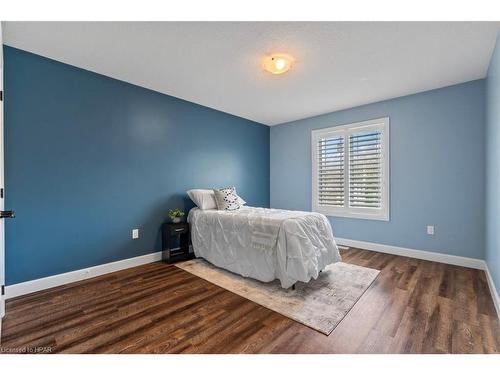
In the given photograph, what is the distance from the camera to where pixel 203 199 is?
11.5 feet

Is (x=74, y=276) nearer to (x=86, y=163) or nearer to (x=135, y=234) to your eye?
(x=135, y=234)

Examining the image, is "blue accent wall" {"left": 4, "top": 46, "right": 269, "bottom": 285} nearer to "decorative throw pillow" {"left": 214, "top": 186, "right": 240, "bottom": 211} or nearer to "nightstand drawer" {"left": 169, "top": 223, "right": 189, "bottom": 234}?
"nightstand drawer" {"left": 169, "top": 223, "right": 189, "bottom": 234}

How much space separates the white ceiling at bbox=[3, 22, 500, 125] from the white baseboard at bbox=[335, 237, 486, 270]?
232 centimetres

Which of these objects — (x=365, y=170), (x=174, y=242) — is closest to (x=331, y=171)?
(x=365, y=170)

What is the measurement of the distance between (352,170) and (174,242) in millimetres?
3195

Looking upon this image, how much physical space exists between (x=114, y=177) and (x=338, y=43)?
9.58 ft

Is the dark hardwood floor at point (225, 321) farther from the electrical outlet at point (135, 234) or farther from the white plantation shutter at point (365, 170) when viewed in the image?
the white plantation shutter at point (365, 170)

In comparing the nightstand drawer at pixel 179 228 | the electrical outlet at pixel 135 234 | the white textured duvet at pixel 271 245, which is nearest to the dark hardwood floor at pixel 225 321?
the white textured duvet at pixel 271 245

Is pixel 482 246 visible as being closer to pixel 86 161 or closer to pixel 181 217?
pixel 181 217

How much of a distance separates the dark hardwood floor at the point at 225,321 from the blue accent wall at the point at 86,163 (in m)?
0.46

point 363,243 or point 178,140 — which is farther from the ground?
point 178,140

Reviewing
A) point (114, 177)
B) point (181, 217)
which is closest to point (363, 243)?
point (181, 217)

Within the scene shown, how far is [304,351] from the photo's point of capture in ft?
4.88
